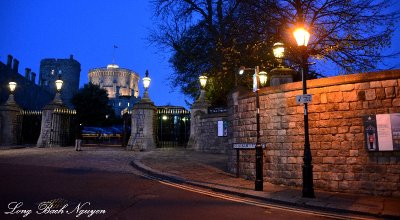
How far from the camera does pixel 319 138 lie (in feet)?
32.4

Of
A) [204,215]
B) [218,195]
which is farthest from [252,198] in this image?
[204,215]

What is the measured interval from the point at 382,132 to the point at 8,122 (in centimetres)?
2652

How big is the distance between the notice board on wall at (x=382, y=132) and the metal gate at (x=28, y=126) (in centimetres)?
2476

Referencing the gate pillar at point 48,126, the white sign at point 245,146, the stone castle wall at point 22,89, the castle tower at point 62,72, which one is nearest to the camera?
the white sign at point 245,146

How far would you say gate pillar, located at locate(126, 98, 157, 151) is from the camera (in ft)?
71.5

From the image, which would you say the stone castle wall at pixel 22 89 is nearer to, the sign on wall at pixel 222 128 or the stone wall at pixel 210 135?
the stone wall at pixel 210 135

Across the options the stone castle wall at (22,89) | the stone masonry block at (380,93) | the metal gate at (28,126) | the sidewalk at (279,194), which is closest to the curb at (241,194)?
the sidewalk at (279,194)

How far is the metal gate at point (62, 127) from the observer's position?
23766 millimetres

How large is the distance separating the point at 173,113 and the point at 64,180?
14839 mm

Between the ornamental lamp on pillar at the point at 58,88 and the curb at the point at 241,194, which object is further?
the ornamental lamp on pillar at the point at 58,88

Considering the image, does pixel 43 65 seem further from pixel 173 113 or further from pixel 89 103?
pixel 173 113

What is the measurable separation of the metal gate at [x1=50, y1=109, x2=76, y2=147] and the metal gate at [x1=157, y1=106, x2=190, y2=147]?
700 centimetres

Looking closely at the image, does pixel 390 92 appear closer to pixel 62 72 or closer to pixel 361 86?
pixel 361 86

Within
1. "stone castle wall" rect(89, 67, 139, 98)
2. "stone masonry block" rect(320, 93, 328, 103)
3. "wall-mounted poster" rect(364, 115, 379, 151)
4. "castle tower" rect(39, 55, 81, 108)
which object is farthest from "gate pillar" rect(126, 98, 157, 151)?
"stone castle wall" rect(89, 67, 139, 98)
